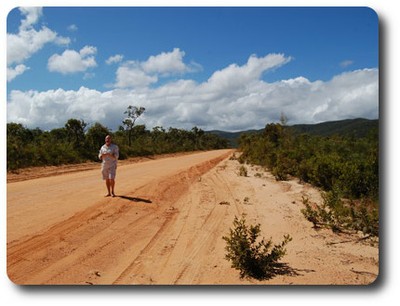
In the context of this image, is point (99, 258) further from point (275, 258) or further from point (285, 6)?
point (285, 6)

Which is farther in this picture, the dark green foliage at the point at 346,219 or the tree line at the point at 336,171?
the tree line at the point at 336,171

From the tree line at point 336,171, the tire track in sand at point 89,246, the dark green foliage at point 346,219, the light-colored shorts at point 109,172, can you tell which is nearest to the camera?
the tire track in sand at point 89,246

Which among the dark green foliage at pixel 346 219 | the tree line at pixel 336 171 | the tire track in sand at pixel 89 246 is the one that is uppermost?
the tree line at pixel 336 171

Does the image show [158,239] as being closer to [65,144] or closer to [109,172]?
[109,172]

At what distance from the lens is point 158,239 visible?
17.7 feet

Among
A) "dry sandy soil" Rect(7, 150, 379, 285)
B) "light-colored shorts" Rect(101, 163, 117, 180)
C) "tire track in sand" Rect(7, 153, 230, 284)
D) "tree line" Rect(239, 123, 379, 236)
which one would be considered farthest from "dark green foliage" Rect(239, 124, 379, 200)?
"light-colored shorts" Rect(101, 163, 117, 180)

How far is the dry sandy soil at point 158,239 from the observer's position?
4.34 m

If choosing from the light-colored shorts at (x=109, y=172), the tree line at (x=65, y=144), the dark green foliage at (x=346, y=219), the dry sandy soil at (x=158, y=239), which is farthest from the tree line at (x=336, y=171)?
the tree line at (x=65, y=144)

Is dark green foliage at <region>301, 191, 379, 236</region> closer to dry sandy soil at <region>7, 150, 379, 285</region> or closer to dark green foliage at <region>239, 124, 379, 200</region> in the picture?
dry sandy soil at <region>7, 150, 379, 285</region>

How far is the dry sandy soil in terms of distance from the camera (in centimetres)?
434

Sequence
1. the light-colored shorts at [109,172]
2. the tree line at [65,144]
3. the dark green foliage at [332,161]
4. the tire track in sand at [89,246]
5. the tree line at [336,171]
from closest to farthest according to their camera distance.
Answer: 1. the tire track in sand at [89,246]
2. the tree line at [336,171]
3. the dark green foliage at [332,161]
4. the light-colored shorts at [109,172]
5. the tree line at [65,144]

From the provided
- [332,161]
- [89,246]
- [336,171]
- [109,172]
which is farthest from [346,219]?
[109,172]

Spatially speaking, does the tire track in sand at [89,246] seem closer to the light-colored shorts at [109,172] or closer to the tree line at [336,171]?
the light-colored shorts at [109,172]
